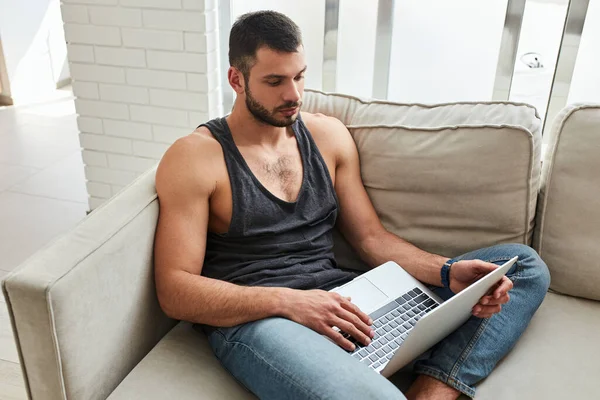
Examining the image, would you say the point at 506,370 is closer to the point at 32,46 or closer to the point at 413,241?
the point at 413,241

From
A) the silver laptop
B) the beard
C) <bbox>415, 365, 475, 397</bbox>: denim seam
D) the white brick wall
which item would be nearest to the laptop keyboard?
the silver laptop

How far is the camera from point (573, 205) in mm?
1543

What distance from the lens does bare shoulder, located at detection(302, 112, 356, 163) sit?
162 cm

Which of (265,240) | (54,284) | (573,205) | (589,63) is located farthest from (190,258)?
(589,63)

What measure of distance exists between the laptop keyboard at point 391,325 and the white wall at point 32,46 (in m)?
3.76

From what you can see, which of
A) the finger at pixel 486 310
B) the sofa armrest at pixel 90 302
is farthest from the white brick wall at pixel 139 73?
the finger at pixel 486 310

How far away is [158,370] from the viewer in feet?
4.19

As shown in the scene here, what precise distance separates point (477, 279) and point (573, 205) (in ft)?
1.25

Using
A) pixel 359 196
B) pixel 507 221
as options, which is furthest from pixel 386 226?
pixel 507 221

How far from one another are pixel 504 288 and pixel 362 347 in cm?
33

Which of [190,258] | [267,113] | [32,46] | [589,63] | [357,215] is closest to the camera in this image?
[190,258]

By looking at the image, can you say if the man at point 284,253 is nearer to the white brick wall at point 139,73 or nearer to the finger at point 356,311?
the finger at point 356,311

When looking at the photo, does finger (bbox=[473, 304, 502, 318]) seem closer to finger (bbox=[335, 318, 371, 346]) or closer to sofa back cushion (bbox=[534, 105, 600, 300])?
finger (bbox=[335, 318, 371, 346])

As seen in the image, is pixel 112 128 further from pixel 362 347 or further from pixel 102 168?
pixel 362 347
